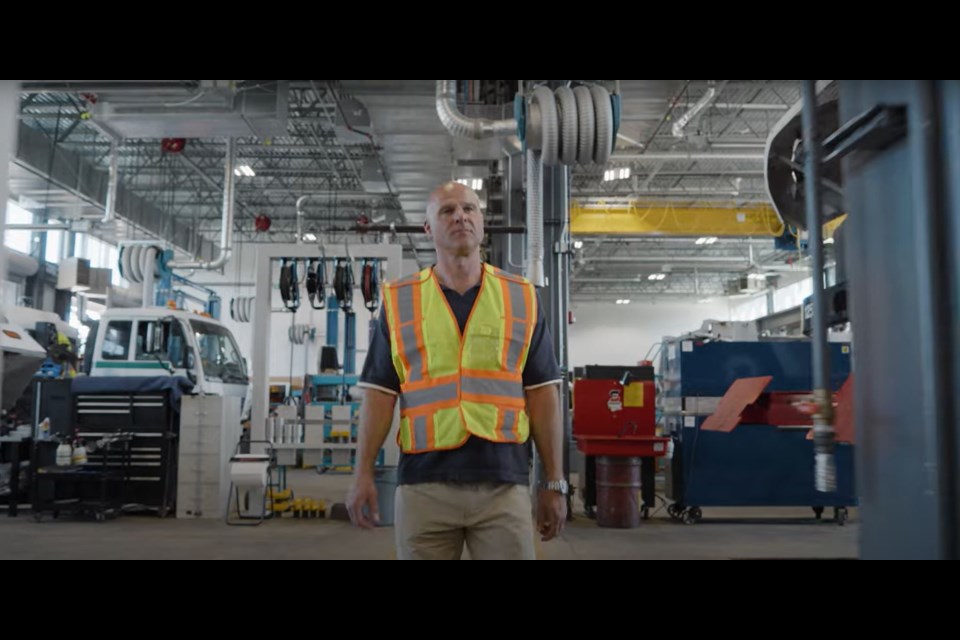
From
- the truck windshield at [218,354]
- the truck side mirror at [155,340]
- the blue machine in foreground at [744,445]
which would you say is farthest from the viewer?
the truck windshield at [218,354]

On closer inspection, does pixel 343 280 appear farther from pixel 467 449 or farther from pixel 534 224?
pixel 467 449

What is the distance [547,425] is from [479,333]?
36cm

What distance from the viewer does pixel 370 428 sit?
215cm

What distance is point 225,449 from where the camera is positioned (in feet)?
24.8

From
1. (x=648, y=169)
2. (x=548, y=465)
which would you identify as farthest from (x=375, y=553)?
(x=648, y=169)

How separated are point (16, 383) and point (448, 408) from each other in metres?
6.99

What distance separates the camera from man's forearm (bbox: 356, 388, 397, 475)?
7.04ft

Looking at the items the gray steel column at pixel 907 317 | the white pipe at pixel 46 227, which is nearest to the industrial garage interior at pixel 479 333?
the gray steel column at pixel 907 317

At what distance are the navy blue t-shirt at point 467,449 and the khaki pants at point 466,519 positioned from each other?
1.2 inches

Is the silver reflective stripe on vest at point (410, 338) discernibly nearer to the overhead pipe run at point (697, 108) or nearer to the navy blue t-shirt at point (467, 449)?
the navy blue t-shirt at point (467, 449)

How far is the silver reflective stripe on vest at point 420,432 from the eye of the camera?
2008 mm

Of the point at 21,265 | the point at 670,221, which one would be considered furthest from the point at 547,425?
the point at 21,265

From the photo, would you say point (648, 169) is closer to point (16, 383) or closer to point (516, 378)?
point (16, 383)

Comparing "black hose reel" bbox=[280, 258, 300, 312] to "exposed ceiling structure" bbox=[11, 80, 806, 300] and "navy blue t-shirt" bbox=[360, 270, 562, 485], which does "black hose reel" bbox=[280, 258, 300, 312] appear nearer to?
"exposed ceiling structure" bbox=[11, 80, 806, 300]
